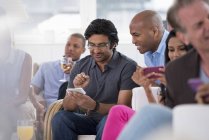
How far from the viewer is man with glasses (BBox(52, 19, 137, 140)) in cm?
245

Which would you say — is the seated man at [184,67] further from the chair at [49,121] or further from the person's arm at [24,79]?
the person's arm at [24,79]

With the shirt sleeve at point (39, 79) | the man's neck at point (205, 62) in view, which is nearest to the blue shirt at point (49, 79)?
the shirt sleeve at point (39, 79)

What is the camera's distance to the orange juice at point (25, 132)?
298 centimetres

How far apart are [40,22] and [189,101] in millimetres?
3387

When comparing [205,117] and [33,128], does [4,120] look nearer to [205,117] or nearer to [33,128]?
[33,128]

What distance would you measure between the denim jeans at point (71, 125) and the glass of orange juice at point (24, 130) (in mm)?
578

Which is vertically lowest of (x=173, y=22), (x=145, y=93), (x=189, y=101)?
(x=145, y=93)

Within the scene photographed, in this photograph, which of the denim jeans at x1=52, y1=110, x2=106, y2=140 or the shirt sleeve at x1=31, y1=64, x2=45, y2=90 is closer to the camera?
the denim jeans at x1=52, y1=110, x2=106, y2=140

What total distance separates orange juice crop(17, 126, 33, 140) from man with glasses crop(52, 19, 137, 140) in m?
0.50

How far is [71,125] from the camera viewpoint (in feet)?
8.06

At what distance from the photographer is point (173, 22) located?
145 cm

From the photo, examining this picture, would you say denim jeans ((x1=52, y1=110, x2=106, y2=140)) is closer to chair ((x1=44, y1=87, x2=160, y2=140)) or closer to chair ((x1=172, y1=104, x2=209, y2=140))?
chair ((x1=44, y1=87, x2=160, y2=140))

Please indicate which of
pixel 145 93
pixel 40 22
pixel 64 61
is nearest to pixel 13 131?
pixel 64 61

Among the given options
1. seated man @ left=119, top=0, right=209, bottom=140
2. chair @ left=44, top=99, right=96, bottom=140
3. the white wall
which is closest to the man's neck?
seated man @ left=119, top=0, right=209, bottom=140
